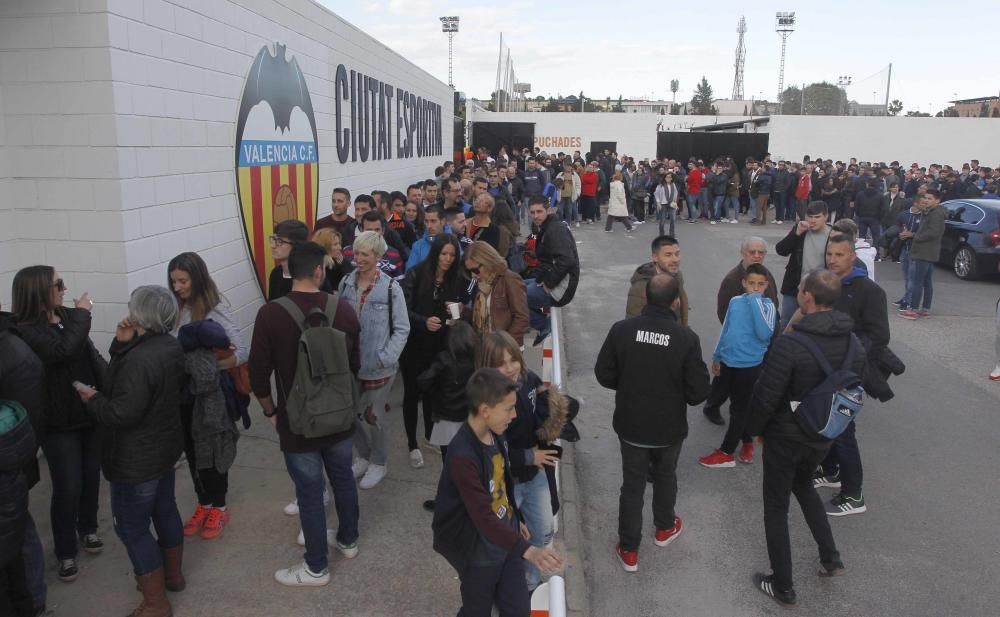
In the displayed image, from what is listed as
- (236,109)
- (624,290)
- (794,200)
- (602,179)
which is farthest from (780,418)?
(794,200)

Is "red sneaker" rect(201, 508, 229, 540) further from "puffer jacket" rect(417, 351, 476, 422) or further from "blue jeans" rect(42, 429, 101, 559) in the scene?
"puffer jacket" rect(417, 351, 476, 422)

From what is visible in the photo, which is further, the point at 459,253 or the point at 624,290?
the point at 624,290

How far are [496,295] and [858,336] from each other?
267cm

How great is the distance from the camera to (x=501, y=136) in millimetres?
33594

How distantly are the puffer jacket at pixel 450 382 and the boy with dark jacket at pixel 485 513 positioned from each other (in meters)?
1.21

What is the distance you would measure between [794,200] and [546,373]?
20.3 m

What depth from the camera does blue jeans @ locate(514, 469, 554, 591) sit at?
376 cm

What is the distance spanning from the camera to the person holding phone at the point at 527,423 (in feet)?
11.5

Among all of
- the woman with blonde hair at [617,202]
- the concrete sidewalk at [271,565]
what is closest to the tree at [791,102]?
the woman with blonde hair at [617,202]

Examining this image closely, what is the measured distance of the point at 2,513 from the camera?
3.19 metres

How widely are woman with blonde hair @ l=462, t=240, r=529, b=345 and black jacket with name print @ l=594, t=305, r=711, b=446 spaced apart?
0.99 meters

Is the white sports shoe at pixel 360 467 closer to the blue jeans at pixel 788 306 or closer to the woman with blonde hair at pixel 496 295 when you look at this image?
the woman with blonde hair at pixel 496 295

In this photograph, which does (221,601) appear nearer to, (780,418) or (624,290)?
(780,418)

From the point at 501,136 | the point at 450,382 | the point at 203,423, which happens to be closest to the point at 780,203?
the point at 501,136
